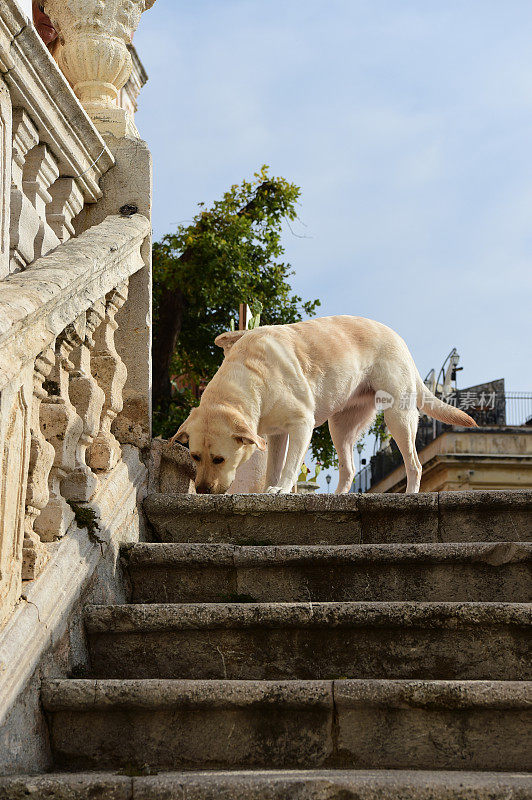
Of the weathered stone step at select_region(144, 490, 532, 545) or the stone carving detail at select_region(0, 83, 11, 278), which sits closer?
the stone carving detail at select_region(0, 83, 11, 278)

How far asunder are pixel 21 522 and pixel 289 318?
15579 millimetres

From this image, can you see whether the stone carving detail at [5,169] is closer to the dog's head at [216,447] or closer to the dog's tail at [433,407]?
the dog's head at [216,447]

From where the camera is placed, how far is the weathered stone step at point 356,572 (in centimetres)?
348

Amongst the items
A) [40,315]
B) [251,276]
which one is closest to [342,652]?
[40,315]

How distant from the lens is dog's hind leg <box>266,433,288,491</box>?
18.9ft

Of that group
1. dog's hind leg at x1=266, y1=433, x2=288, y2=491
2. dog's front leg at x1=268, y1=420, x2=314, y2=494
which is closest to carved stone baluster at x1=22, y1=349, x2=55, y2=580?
dog's front leg at x1=268, y1=420, x2=314, y2=494

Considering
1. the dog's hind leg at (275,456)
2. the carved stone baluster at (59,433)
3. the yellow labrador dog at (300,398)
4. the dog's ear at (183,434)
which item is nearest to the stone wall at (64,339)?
the carved stone baluster at (59,433)

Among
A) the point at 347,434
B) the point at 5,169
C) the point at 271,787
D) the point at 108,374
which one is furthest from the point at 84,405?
the point at 347,434

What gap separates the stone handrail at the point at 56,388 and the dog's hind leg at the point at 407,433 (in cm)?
231

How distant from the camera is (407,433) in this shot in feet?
20.2

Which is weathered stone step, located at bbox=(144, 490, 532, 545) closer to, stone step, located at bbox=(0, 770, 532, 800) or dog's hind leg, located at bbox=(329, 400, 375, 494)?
stone step, located at bbox=(0, 770, 532, 800)

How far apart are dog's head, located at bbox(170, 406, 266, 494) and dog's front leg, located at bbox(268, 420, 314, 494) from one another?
39cm

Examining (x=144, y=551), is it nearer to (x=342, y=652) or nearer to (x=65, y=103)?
(x=342, y=652)

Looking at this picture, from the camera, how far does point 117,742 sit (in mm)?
2820
